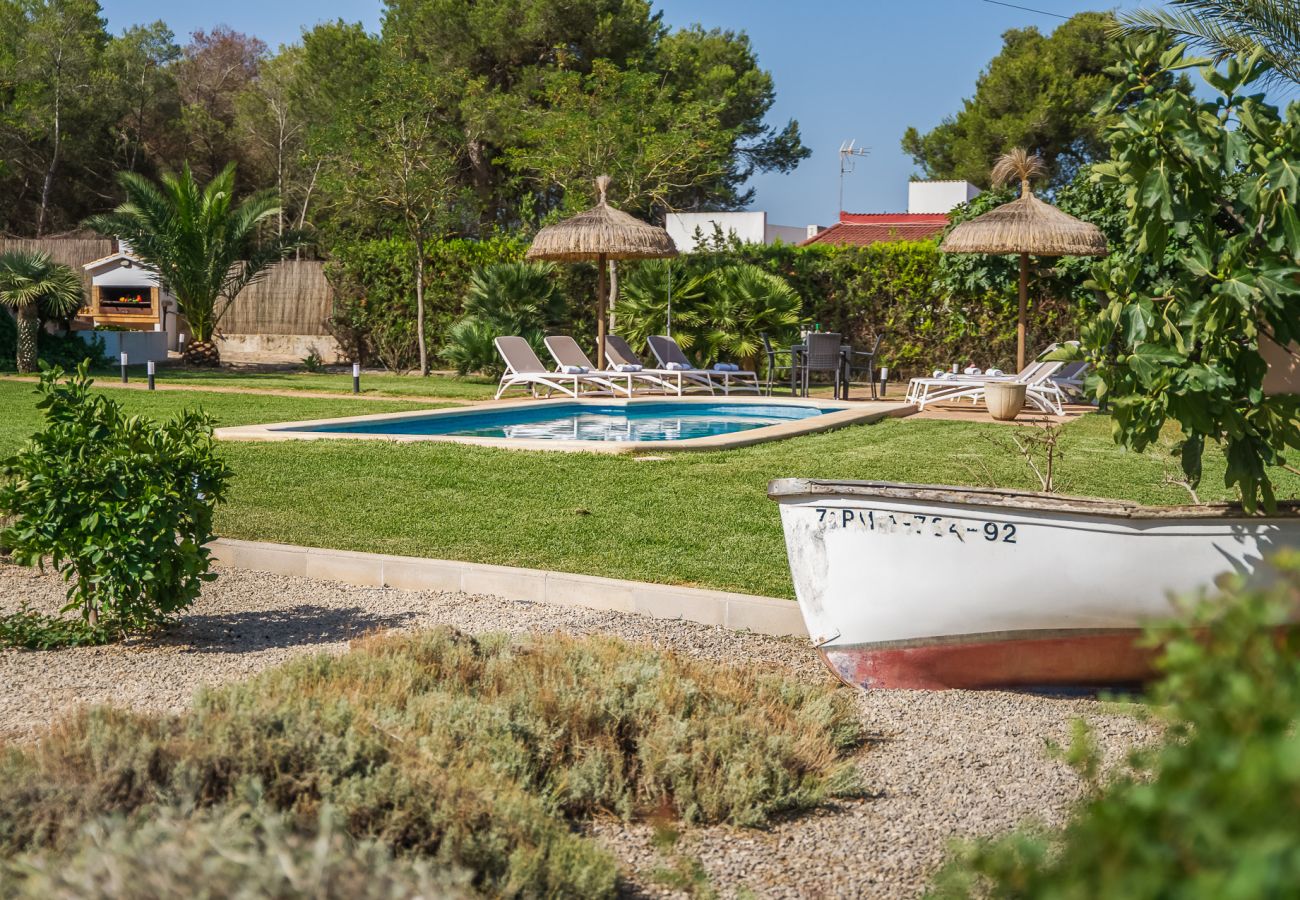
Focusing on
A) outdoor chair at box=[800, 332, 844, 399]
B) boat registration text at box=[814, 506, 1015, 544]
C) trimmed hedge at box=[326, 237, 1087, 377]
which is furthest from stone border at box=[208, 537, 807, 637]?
trimmed hedge at box=[326, 237, 1087, 377]

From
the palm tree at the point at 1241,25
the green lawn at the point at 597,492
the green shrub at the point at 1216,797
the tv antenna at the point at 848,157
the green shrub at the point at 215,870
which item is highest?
the tv antenna at the point at 848,157

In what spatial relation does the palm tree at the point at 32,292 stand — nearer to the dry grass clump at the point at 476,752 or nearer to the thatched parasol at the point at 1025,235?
the thatched parasol at the point at 1025,235

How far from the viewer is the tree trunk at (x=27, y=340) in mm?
21422

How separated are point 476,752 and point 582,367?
574 inches

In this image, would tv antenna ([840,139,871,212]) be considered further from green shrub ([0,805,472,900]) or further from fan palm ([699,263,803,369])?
green shrub ([0,805,472,900])

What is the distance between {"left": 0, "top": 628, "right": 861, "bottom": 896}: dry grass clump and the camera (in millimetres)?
3049

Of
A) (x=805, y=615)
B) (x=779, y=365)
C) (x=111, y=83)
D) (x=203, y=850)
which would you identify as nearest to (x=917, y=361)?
(x=779, y=365)

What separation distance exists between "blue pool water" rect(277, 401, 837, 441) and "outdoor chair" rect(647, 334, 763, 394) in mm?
640

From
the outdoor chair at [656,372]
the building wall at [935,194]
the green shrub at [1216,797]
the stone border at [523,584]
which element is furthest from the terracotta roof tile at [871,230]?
the green shrub at [1216,797]

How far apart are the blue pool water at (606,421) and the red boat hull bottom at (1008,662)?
8.82 meters

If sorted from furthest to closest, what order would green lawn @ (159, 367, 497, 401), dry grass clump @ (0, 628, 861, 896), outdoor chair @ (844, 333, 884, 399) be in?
1. green lawn @ (159, 367, 497, 401)
2. outdoor chair @ (844, 333, 884, 399)
3. dry grass clump @ (0, 628, 861, 896)

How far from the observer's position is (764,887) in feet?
11.0

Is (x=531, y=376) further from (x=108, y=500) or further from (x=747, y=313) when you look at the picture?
(x=108, y=500)

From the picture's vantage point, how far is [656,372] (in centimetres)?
1734
